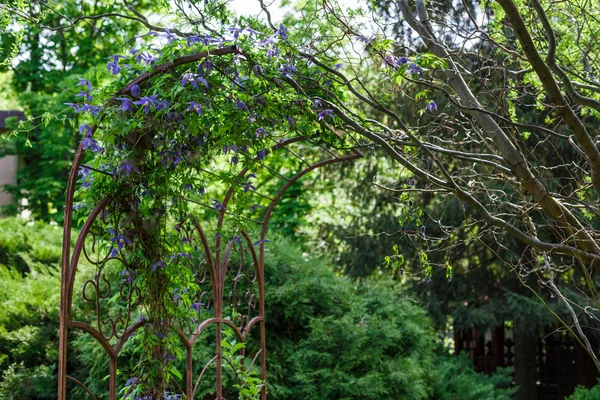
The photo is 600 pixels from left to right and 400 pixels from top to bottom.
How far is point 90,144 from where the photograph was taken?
3248 mm

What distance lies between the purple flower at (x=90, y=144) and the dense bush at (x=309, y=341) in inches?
118

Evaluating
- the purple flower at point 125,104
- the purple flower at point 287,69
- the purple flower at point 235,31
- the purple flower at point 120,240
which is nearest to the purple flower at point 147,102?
the purple flower at point 125,104

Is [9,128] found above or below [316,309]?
above

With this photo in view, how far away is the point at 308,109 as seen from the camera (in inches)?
132

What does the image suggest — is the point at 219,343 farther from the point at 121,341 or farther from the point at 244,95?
the point at 244,95

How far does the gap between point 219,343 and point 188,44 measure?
2072 millimetres

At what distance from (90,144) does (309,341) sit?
373 centimetres

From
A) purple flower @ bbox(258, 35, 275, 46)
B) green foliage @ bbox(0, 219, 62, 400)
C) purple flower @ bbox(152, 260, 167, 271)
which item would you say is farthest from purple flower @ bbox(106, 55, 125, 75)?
green foliage @ bbox(0, 219, 62, 400)

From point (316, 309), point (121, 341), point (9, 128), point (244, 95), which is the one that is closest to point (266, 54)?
point (244, 95)

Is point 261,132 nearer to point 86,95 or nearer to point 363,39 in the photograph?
point 363,39

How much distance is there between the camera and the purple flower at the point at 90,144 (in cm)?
321

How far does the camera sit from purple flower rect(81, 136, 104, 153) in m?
3.21

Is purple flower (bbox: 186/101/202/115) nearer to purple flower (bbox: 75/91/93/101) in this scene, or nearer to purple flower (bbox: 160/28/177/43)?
purple flower (bbox: 160/28/177/43)

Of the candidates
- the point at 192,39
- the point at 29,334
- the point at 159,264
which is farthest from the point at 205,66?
the point at 29,334
